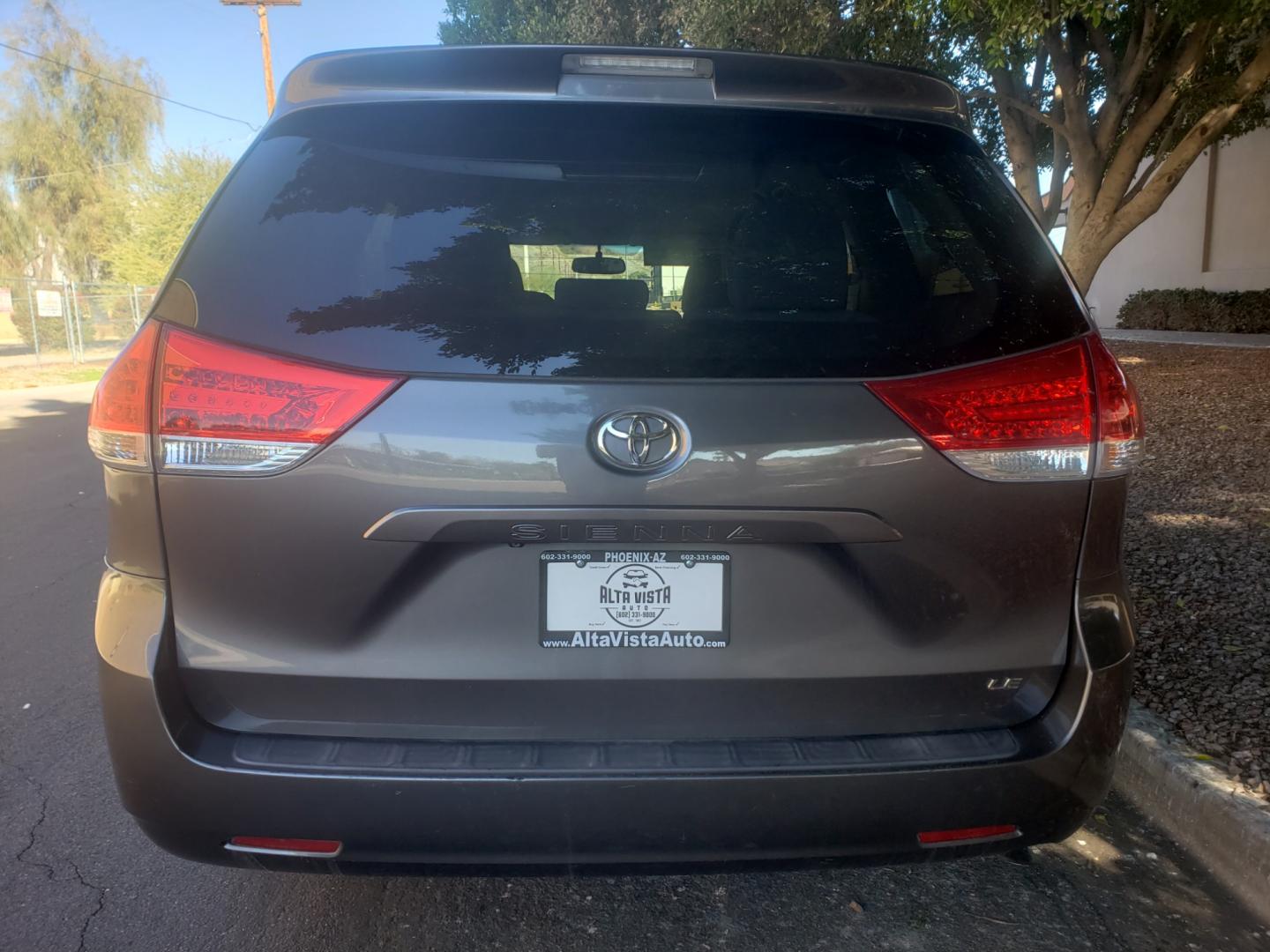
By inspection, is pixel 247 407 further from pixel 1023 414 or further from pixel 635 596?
pixel 1023 414

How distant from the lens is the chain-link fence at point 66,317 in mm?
23188

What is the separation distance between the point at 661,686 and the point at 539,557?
32 centimetres

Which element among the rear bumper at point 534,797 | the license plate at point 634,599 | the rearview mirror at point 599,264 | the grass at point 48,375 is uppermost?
the rearview mirror at point 599,264

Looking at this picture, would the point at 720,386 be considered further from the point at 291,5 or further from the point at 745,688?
the point at 291,5

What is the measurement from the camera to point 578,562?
5.69 ft

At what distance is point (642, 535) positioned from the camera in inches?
67.7

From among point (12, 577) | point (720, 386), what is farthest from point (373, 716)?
point (12, 577)

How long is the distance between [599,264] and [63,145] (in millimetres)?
38708

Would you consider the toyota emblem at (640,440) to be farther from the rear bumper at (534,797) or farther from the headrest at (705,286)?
the rear bumper at (534,797)

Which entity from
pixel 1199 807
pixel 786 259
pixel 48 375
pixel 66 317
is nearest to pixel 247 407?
pixel 786 259

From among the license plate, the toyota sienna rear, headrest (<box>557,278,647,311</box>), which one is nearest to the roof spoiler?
the toyota sienna rear

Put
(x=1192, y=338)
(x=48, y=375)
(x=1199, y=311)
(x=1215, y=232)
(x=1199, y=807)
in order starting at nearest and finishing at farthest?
(x=1199, y=807)
(x=1192, y=338)
(x=1199, y=311)
(x=1215, y=232)
(x=48, y=375)

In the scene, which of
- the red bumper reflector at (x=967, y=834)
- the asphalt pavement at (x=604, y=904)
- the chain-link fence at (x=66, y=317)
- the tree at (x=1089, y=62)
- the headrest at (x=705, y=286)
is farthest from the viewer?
the chain-link fence at (x=66, y=317)

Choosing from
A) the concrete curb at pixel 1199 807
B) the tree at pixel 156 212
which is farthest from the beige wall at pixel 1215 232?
the tree at pixel 156 212
